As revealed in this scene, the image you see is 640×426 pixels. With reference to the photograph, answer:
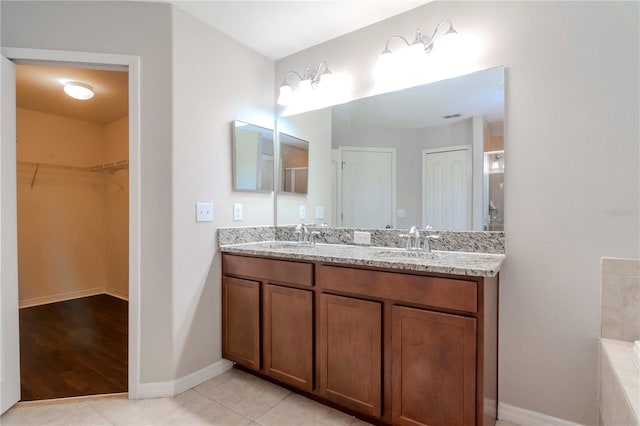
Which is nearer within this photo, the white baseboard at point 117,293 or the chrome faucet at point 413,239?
the chrome faucet at point 413,239

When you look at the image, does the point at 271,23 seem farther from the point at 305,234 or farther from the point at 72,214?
the point at 72,214

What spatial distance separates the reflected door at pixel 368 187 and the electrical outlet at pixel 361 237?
0.05 m

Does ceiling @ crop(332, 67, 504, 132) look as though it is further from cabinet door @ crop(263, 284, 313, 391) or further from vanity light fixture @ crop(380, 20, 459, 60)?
cabinet door @ crop(263, 284, 313, 391)

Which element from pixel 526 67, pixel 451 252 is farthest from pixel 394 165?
pixel 526 67

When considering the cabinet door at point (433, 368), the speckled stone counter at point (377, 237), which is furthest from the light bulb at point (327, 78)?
the cabinet door at point (433, 368)

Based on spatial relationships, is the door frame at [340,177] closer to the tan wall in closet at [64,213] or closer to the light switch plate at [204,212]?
the light switch plate at [204,212]

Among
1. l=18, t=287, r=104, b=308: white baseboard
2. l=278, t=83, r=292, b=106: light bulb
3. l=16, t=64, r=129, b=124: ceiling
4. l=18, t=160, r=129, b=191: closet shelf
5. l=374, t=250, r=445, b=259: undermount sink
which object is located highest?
l=16, t=64, r=129, b=124: ceiling

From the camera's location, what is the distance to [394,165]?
7.14 feet

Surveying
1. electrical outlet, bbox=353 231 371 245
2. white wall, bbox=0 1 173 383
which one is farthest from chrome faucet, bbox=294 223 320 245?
white wall, bbox=0 1 173 383

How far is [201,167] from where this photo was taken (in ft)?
7.10

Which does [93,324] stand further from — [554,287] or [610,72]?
[610,72]

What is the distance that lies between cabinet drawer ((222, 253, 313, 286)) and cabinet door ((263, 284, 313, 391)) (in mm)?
61

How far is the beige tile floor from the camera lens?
172 cm

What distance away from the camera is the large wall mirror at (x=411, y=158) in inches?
71.6
